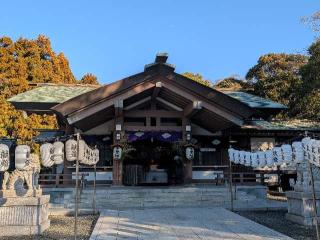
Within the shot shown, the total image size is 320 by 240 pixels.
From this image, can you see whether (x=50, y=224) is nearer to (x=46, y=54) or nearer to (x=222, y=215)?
(x=222, y=215)

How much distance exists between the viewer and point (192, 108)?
1589 centimetres

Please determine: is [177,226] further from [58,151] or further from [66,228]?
[58,151]

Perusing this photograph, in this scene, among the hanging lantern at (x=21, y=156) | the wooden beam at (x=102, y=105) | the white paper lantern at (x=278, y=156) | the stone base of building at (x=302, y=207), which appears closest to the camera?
the hanging lantern at (x=21, y=156)

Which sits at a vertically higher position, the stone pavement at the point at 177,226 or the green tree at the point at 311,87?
the green tree at the point at 311,87

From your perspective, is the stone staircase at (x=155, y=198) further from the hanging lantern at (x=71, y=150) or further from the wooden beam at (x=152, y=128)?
the hanging lantern at (x=71, y=150)

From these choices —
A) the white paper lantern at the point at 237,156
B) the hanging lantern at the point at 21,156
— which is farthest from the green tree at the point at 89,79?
the hanging lantern at the point at 21,156

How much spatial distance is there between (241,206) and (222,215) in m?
2.18

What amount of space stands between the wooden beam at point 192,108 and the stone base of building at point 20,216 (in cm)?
852

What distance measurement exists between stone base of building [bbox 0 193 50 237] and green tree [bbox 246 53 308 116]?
22662mm

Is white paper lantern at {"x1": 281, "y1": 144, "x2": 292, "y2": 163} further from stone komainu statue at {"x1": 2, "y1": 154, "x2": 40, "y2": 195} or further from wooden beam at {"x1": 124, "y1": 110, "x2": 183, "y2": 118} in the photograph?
wooden beam at {"x1": 124, "y1": 110, "x2": 183, "y2": 118}

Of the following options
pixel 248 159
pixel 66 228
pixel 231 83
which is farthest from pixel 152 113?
pixel 231 83

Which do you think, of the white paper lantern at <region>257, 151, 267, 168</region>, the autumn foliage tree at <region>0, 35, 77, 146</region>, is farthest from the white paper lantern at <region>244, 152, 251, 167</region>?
the autumn foliage tree at <region>0, 35, 77, 146</region>

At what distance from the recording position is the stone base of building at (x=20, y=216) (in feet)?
28.8

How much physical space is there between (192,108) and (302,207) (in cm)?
717
